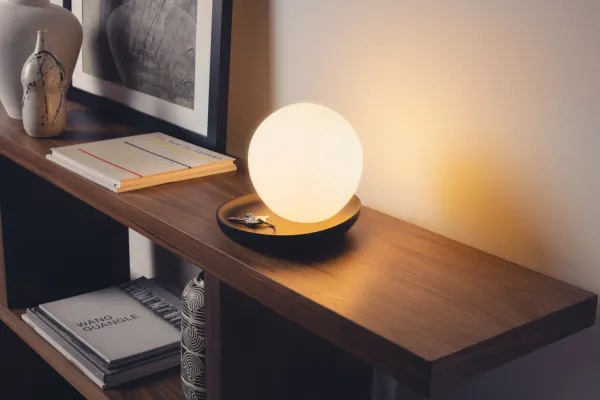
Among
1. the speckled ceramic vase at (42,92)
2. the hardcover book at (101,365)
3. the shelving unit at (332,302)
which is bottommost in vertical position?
the hardcover book at (101,365)

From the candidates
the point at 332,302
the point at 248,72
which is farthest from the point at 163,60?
the point at 332,302

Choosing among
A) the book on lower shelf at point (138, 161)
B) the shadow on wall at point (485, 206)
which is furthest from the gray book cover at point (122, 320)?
the shadow on wall at point (485, 206)

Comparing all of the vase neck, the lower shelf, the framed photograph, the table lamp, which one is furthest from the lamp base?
the vase neck

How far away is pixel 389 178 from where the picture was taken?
3.35 feet

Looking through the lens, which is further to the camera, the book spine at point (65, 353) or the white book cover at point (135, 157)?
the book spine at point (65, 353)

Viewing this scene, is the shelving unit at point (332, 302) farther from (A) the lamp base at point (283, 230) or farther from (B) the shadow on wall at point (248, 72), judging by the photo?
(B) the shadow on wall at point (248, 72)

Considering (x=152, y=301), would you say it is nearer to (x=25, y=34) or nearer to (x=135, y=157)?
(x=135, y=157)

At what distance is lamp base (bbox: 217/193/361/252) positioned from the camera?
33.6 inches

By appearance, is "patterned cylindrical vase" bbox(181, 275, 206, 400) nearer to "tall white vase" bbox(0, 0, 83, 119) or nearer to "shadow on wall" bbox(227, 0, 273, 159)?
"shadow on wall" bbox(227, 0, 273, 159)

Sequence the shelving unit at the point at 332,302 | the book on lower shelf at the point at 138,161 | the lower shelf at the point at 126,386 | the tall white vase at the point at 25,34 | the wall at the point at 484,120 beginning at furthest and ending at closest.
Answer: the tall white vase at the point at 25,34
the lower shelf at the point at 126,386
the book on lower shelf at the point at 138,161
the wall at the point at 484,120
the shelving unit at the point at 332,302

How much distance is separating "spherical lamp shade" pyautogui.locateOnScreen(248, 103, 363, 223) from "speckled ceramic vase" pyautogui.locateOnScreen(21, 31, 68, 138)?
51cm

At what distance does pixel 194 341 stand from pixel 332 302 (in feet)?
1.23

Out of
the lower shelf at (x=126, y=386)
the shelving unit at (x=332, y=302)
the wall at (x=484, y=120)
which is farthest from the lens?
the lower shelf at (x=126, y=386)

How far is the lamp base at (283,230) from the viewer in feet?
2.80
